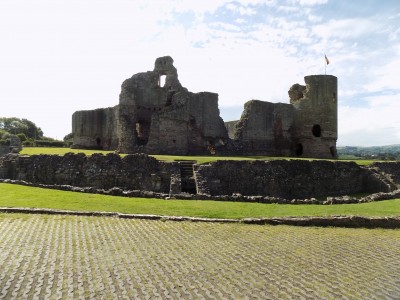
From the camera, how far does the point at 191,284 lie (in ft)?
29.0

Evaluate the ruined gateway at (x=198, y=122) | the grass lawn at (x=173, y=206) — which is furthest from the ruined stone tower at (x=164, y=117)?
the grass lawn at (x=173, y=206)

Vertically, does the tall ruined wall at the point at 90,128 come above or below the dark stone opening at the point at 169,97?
below

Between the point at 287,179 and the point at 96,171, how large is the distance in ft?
42.1

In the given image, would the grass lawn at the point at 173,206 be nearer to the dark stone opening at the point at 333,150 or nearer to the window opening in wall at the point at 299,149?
the dark stone opening at the point at 333,150

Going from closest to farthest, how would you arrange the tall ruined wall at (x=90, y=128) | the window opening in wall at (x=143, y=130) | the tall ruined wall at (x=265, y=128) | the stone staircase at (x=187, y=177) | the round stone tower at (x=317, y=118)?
the stone staircase at (x=187, y=177), the tall ruined wall at (x=265, y=128), the window opening in wall at (x=143, y=130), the round stone tower at (x=317, y=118), the tall ruined wall at (x=90, y=128)

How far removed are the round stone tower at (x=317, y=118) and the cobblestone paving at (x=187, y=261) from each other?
2865 centimetres

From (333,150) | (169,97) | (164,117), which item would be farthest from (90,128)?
(333,150)

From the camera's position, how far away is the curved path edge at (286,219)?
1572 cm

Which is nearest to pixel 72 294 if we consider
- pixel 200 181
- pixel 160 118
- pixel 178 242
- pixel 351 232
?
pixel 178 242

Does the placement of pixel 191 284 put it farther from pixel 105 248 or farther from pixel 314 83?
pixel 314 83

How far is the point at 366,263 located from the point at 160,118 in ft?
86.8

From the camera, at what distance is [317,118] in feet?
142

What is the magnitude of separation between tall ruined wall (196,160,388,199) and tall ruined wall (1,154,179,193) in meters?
2.70

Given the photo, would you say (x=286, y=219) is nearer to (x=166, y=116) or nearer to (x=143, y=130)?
(x=166, y=116)
